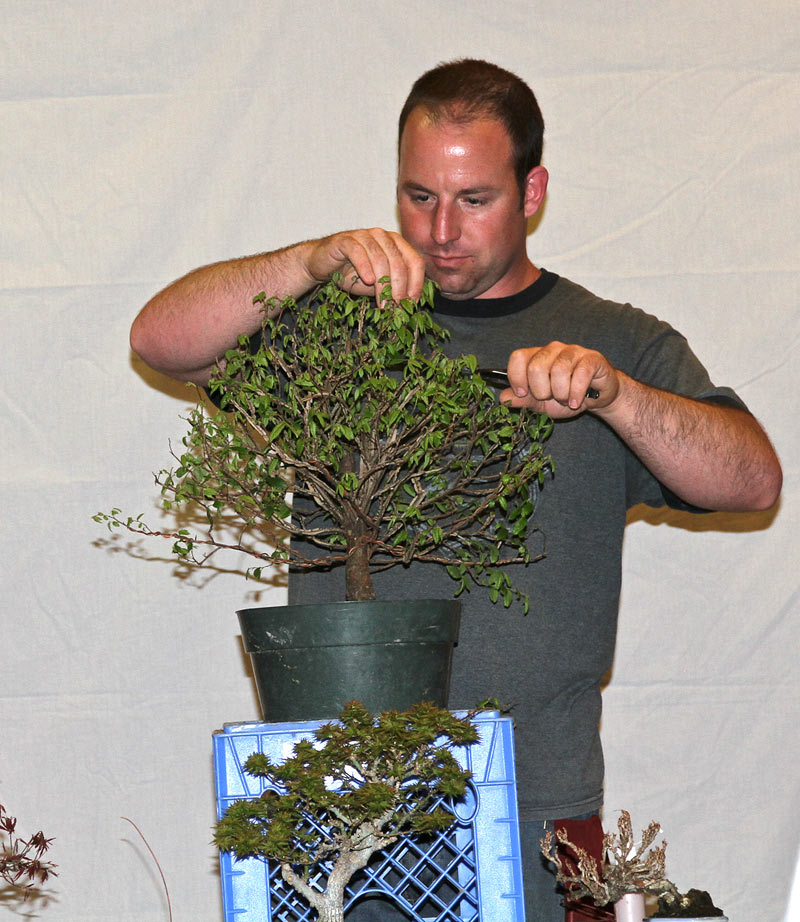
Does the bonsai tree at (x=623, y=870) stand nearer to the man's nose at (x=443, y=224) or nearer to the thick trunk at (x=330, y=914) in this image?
the thick trunk at (x=330, y=914)

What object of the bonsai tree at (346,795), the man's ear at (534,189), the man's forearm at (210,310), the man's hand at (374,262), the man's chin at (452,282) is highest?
the man's ear at (534,189)

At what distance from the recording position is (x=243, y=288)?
1264 mm

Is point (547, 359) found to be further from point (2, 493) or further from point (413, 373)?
point (2, 493)

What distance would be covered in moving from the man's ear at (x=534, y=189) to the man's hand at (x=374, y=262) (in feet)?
2.12

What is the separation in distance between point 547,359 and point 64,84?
4.48ft

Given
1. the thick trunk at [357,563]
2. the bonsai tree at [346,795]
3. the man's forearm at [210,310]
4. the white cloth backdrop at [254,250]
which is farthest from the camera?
the white cloth backdrop at [254,250]

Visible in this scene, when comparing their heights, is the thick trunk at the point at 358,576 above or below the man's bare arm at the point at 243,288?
below

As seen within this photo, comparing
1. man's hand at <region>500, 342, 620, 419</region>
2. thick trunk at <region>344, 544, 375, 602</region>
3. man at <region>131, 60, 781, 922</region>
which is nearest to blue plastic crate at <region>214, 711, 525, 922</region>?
thick trunk at <region>344, 544, 375, 602</region>

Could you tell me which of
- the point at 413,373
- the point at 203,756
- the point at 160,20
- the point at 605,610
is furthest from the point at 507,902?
the point at 160,20

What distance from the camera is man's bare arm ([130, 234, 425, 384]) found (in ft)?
3.52

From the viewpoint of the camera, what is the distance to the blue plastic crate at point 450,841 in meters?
0.85

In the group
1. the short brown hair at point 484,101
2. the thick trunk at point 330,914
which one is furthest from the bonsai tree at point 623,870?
the short brown hair at point 484,101

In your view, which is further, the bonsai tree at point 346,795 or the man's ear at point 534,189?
the man's ear at point 534,189

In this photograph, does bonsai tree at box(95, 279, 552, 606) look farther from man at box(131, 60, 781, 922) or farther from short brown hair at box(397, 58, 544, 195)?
short brown hair at box(397, 58, 544, 195)
